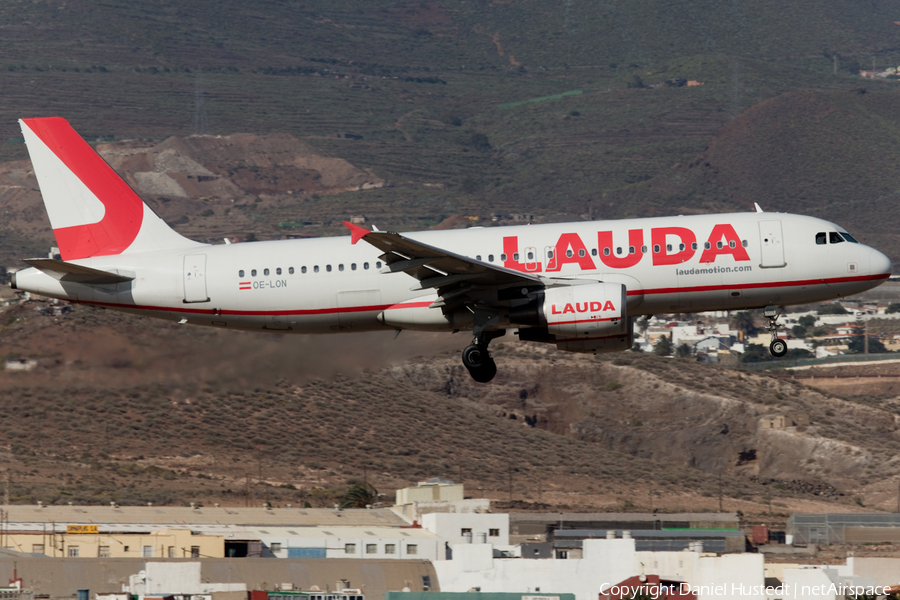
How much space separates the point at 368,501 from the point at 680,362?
54911 millimetres

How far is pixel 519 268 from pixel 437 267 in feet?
9.37

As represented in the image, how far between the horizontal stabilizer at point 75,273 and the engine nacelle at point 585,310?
47.1 ft

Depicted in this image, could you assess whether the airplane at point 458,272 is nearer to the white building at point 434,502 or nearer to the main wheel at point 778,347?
the main wheel at point 778,347

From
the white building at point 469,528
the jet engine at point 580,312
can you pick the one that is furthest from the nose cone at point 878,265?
the white building at point 469,528

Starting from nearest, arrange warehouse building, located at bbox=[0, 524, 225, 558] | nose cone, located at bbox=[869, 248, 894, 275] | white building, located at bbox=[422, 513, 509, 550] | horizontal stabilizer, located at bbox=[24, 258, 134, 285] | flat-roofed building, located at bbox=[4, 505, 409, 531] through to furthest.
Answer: nose cone, located at bbox=[869, 248, 894, 275] < horizontal stabilizer, located at bbox=[24, 258, 134, 285] < warehouse building, located at bbox=[0, 524, 225, 558] < flat-roofed building, located at bbox=[4, 505, 409, 531] < white building, located at bbox=[422, 513, 509, 550]

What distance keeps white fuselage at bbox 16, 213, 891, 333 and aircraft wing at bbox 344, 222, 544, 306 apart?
3.26 ft

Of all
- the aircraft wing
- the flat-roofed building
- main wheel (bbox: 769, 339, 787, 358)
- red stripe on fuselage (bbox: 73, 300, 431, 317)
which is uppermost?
the aircraft wing

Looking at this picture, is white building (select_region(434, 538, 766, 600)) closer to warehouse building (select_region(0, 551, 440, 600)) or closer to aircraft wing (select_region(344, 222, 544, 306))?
warehouse building (select_region(0, 551, 440, 600))

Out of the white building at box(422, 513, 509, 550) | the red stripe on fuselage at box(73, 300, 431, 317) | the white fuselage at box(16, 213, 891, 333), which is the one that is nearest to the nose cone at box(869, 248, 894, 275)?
the white fuselage at box(16, 213, 891, 333)

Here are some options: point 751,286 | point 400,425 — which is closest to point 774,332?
point 751,286

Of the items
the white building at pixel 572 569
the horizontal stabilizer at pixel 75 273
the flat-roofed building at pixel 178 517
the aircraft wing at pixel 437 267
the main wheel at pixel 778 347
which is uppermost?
the horizontal stabilizer at pixel 75 273

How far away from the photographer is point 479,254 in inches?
1609

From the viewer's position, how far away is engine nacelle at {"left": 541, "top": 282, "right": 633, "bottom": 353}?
39312mm

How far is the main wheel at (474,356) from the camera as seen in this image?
4191cm
